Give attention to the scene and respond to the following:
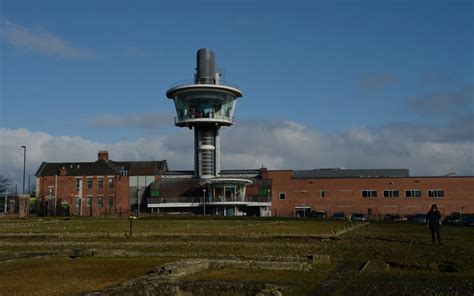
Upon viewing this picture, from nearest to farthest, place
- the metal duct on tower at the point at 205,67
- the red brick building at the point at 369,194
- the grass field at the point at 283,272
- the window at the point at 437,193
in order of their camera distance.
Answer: the grass field at the point at 283,272, the red brick building at the point at 369,194, the window at the point at 437,193, the metal duct on tower at the point at 205,67

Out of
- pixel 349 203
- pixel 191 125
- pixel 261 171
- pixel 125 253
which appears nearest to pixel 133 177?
pixel 191 125

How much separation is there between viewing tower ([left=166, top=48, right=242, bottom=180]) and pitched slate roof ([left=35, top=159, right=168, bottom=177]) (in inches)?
474

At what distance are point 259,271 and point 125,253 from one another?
27.3 ft

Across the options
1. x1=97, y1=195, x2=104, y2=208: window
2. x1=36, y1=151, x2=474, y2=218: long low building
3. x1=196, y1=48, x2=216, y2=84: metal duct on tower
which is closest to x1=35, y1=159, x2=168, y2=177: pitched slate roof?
x1=36, y1=151, x2=474, y2=218: long low building

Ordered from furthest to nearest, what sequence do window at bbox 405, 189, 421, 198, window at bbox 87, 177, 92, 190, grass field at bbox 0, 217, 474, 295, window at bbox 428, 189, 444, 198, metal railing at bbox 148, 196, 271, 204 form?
1. window at bbox 87, 177, 92, 190
2. metal railing at bbox 148, 196, 271, 204
3. window at bbox 405, 189, 421, 198
4. window at bbox 428, 189, 444, 198
5. grass field at bbox 0, 217, 474, 295

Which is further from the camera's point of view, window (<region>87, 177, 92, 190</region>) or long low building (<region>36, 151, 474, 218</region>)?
window (<region>87, 177, 92, 190</region>)

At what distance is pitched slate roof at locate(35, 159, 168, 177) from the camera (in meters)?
109

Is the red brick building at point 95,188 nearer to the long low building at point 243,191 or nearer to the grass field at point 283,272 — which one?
the long low building at point 243,191

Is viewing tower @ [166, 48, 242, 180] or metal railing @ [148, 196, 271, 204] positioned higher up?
viewing tower @ [166, 48, 242, 180]

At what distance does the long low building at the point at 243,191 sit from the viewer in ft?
317

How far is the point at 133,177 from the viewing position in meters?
109

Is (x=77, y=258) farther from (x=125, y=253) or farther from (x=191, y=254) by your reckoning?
(x=191, y=254)

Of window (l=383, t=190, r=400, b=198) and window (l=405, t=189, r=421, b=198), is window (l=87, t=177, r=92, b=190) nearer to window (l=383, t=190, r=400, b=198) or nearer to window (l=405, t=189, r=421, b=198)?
window (l=383, t=190, r=400, b=198)

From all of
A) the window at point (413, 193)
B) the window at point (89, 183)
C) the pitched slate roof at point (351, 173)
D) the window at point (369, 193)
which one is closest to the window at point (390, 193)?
the window at point (413, 193)
